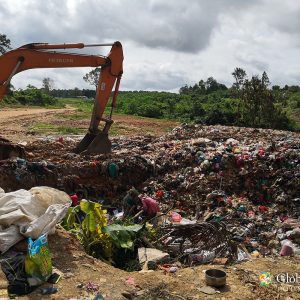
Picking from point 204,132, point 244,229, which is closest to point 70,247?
point 244,229

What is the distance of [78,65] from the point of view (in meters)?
10.1

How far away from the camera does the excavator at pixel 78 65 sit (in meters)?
8.89

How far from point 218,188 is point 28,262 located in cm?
553

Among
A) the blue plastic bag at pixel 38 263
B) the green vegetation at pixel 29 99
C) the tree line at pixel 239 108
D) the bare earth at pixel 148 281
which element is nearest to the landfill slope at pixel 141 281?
the bare earth at pixel 148 281

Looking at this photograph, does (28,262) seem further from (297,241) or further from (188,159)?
(188,159)

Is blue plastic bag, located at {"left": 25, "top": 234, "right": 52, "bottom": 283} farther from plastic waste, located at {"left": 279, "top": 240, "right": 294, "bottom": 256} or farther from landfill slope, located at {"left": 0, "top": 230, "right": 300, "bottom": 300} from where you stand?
plastic waste, located at {"left": 279, "top": 240, "right": 294, "bottom": 256}

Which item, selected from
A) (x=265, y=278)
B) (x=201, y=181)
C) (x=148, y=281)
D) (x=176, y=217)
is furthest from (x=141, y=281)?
(x=201, y=181)

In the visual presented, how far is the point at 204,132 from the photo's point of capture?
14.6 metres

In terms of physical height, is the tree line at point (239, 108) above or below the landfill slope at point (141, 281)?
above

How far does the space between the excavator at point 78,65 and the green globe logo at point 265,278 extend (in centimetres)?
616

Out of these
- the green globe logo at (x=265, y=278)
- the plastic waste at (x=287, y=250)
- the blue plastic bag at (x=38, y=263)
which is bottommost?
the plastic waste at (x=287, y=250)

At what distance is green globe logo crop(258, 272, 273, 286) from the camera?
14.5 ft

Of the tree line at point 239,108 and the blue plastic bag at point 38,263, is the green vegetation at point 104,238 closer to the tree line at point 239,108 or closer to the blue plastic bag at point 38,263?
the blue plastic bag at point 38,263

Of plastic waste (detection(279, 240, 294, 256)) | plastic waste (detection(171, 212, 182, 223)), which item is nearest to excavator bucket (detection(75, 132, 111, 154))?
plastic waste (detection(171, 212, 182, 223))
